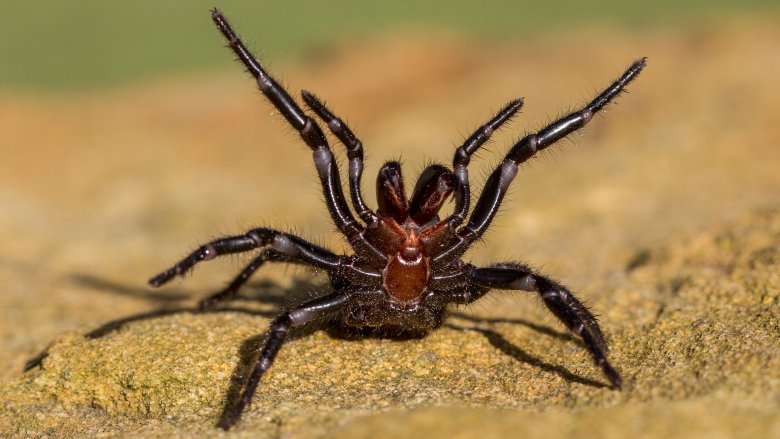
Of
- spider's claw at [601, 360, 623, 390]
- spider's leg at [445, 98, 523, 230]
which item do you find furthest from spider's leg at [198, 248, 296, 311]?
spider's claw at [601, 360, 623, 390]

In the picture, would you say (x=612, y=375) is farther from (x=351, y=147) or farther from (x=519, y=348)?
(x=351, y=147)

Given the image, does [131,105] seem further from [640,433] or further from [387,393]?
[640,433]

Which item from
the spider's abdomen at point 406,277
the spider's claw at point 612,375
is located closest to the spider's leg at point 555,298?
the spider's claw at point 612,375

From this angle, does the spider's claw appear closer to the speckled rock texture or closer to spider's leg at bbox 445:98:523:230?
the speckled rock texture

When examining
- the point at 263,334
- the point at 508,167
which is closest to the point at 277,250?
the point at 263,334

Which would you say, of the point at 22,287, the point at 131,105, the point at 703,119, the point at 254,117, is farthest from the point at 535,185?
the point at 131,105
